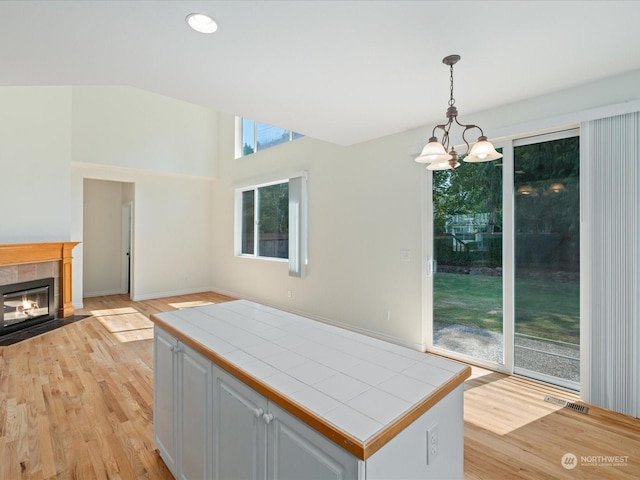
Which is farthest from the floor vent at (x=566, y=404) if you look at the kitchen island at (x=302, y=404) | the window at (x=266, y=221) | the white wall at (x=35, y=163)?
the white wall at (x=35, y=163)

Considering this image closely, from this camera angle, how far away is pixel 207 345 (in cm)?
141

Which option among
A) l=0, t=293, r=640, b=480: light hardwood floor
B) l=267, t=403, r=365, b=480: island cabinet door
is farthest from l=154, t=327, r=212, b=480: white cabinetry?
l=267, t=403, r=365, b=480: island cabinet door

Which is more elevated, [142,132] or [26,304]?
[142,132]

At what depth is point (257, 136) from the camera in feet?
20.5

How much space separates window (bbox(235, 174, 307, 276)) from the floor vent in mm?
3313

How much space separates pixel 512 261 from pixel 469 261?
410 mm

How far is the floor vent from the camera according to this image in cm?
246

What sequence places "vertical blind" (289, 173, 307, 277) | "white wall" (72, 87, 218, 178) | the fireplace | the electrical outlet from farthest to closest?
"white wall" (72, 87, 218, 178) < "vertical blind" (289, 173, 307, 277) < the fireplace < the electrical outlet

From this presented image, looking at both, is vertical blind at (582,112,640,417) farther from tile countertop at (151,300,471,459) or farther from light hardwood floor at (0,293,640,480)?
tile countertop at (151,300,471,459)

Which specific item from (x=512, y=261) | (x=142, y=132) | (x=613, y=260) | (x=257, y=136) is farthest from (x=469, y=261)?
(x=142, y=132)

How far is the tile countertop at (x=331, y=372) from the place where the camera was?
86cm

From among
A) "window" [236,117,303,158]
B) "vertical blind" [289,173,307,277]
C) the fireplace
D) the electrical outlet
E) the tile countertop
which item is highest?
"window" [236,117,303,158]

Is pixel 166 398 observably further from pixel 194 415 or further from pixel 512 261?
pixel 512 261

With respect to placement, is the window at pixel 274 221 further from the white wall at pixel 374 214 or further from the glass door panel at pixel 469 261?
the glass door panel at pixel 469 261
